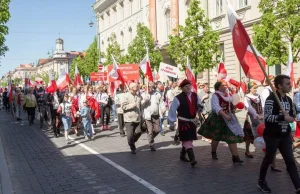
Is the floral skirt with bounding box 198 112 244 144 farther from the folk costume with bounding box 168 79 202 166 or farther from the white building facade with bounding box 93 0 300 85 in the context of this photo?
the white building facade with bounding box 93 0 300 85

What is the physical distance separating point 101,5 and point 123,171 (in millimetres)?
50280

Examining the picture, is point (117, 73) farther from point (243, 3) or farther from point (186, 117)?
point (243, 3)

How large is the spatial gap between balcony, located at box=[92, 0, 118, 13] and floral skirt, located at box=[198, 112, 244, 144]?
44466mm

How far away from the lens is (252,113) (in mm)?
7750

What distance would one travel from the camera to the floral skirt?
757cm

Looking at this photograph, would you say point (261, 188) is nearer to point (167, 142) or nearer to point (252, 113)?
point (252, 113)

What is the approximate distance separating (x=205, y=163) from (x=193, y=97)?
1398 mm

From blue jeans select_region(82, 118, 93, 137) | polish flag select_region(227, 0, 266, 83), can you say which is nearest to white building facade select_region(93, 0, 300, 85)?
blue jeans select_region(82, 118, 93, 137)

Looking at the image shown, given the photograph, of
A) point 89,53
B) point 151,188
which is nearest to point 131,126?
point 151,188

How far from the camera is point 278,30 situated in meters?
16.1

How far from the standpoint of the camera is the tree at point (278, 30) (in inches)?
627

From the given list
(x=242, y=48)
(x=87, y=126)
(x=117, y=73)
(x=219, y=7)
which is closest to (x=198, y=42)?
(x=219, y=7)

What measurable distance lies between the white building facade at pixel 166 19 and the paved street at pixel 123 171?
13.4 m

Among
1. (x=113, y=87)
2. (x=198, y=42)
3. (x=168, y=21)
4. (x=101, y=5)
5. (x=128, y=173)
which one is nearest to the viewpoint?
(x=128, y=173)
